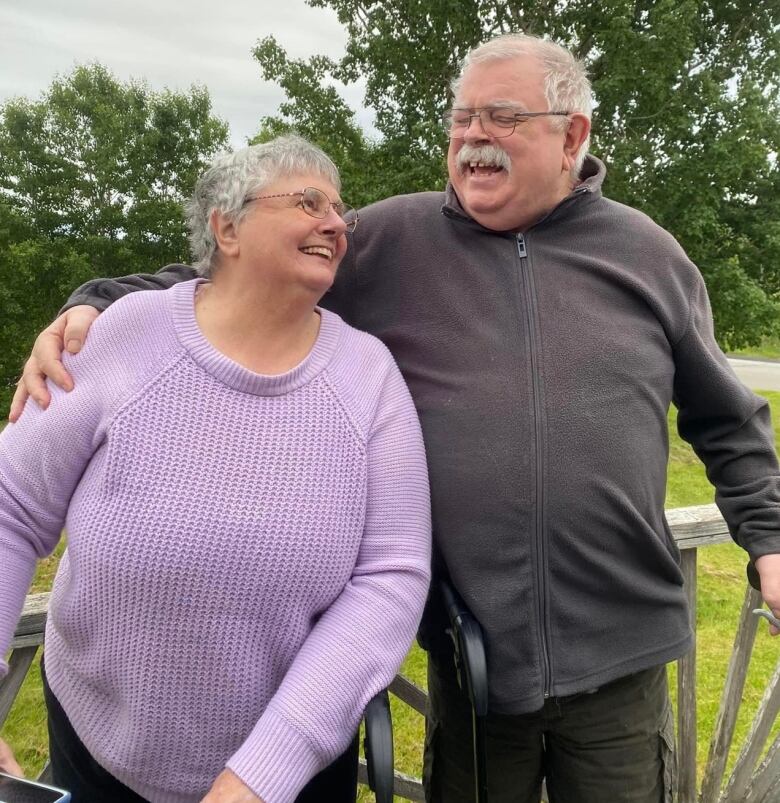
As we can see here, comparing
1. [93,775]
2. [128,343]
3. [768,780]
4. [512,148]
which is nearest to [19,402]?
[128,343]

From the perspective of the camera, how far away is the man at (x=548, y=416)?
4.99ft

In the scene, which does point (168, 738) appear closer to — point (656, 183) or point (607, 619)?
point (607, 619)

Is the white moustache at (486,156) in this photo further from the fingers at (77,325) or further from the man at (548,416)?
the fingers at (77,325)

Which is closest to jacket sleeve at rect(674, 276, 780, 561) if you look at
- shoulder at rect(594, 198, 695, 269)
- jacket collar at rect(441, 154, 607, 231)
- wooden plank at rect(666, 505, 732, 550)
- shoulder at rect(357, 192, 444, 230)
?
shoulder at rect(594, 198, 695, 269)

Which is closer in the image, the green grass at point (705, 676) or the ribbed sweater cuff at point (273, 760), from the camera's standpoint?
the ribbed sweater cuff at point (273, 760)

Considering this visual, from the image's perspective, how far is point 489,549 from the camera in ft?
4.95

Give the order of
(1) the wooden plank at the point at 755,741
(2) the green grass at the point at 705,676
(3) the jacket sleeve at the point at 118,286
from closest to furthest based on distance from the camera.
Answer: (3) the jacket sleeve at the point at 118,286
(1) the wooden plank at the point at 755,741
(2) the green grass at the point at 705,676

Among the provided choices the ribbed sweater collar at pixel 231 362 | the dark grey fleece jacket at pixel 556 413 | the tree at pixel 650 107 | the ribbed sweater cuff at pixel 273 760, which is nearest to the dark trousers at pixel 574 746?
the dark grey fleece jacket at pixel 556 413

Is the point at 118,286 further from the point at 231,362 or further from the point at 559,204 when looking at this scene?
the point at 559,204

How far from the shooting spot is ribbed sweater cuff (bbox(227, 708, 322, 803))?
1211mm

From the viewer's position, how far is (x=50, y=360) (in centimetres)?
137

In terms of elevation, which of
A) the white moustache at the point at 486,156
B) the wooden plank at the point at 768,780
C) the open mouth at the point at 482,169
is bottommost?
the wooden plank at the point at 768,780

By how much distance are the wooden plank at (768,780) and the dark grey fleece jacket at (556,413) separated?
95 centimetres

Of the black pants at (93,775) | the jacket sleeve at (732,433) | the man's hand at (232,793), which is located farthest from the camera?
the jacket sleeve at (732,433)
